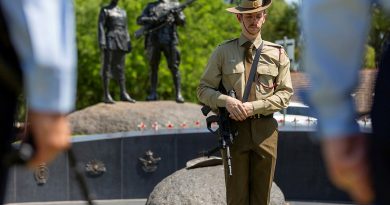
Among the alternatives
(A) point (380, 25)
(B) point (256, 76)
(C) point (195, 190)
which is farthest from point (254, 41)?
(A) point (380, 25)

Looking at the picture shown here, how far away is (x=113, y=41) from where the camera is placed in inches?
664

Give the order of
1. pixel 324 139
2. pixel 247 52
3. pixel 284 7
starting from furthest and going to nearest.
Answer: pixel 284 7, pixel 247 52, pixel 324 139

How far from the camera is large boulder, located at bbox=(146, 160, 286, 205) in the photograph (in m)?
7.57

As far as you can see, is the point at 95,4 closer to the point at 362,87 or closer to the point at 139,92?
the point at 139,92

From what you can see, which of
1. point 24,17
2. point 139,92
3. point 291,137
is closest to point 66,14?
point 24,17

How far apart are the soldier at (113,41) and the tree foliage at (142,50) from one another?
40.1ft

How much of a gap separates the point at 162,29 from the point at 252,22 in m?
10.7

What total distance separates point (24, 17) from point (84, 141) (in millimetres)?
9166

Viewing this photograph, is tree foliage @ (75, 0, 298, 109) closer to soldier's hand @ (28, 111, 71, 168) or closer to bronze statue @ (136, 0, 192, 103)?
bronze statue @ (136, 0, 192, 103)

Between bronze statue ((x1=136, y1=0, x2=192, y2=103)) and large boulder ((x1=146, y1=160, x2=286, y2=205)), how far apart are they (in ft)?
27.6

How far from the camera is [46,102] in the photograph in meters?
2.18

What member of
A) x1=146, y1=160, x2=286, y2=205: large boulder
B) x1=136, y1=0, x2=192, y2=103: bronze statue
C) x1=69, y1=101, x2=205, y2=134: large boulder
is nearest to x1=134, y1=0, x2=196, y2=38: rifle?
x1=136, y1=0, x2=192, y2=103: bronze statue

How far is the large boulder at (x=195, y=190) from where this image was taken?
298 inches

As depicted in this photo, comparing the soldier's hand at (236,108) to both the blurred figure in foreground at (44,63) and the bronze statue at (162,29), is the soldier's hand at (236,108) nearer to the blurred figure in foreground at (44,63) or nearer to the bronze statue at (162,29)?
the blurred figure in foreground at (44,63)
